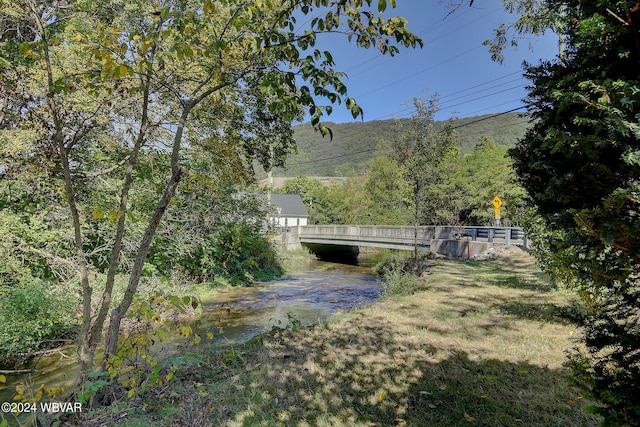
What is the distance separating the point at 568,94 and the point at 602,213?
71 centimetres

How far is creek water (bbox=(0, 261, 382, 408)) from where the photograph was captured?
5.93 metres

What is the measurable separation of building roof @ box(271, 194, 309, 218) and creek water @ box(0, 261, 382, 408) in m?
29.1

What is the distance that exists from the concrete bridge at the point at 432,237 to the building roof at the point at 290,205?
20657 mm

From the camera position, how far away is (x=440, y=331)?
205 inches

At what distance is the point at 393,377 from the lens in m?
3.64

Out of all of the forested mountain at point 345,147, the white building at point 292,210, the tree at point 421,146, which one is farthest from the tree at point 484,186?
A: the forested mountain at point 345,147

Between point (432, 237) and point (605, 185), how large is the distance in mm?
17905

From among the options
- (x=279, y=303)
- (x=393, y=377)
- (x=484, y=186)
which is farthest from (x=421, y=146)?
(x=484, y=186)

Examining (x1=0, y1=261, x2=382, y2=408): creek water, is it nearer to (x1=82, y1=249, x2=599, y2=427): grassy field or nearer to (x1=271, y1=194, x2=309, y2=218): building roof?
(x1=82, y1=249, x2=599, y2=427): grassy field

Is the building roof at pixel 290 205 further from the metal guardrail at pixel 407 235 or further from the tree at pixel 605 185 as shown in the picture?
the tree at pixel 605 185

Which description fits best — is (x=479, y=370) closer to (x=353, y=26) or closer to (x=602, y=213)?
(x=602, y=213)

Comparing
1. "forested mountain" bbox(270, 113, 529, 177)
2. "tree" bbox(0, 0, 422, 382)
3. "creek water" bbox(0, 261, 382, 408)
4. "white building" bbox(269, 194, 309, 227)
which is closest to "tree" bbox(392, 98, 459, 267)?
"creek water" bbox(0, 261, 382, 408)

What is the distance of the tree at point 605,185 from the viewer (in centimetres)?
139

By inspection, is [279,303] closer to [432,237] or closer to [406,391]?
[406,391]
